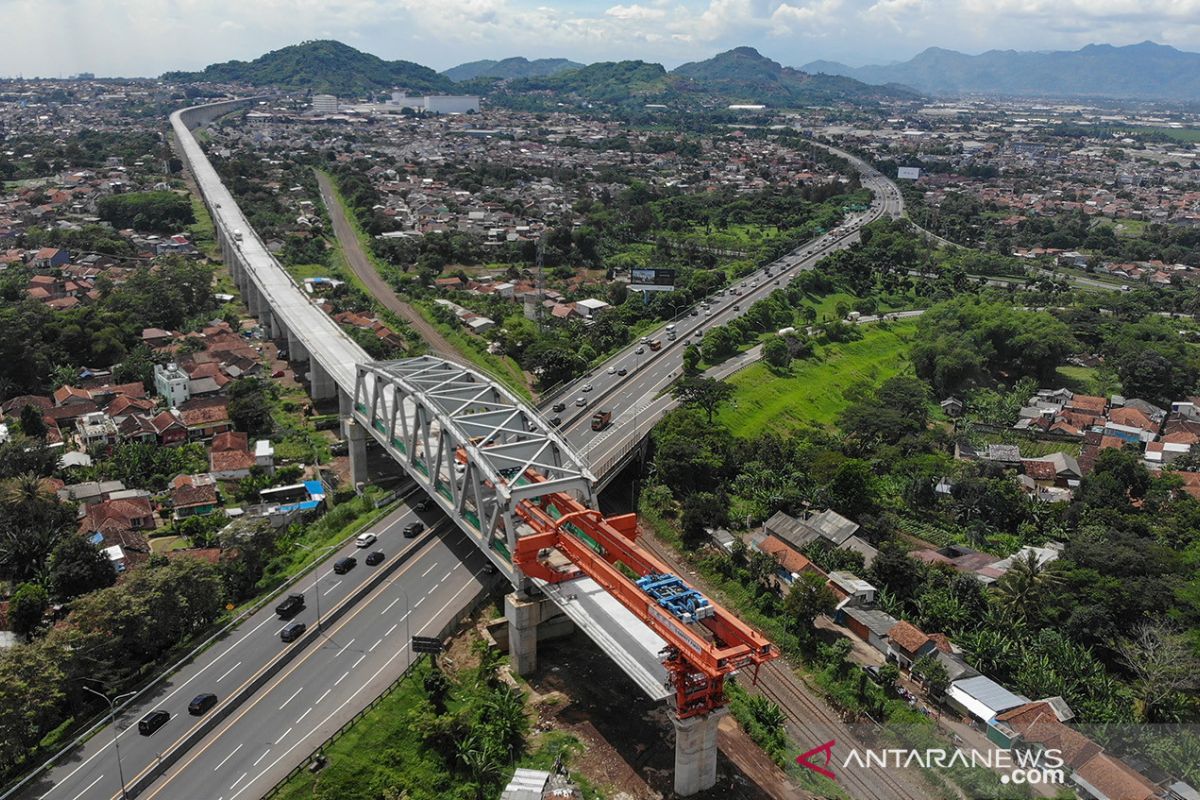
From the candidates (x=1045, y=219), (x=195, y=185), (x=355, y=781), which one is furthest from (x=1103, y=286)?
(x=195, y=185)

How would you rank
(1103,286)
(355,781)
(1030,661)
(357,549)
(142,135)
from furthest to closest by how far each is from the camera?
(142,135) < (1103,286) < (357,549) < (1030,661) < (355,781)

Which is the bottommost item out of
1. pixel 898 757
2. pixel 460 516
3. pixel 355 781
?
pixel 898 757

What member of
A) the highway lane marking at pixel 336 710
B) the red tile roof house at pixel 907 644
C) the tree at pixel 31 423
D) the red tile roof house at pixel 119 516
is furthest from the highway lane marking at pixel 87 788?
the tree at pixel 31 423

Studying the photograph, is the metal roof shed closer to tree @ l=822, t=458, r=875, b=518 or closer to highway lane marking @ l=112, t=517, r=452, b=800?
tree @ l=822, t=458, r=875, b=518

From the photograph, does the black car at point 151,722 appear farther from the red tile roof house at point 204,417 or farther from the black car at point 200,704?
the red tile roof house at point 204,417

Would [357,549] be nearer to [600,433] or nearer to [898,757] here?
[600,433]

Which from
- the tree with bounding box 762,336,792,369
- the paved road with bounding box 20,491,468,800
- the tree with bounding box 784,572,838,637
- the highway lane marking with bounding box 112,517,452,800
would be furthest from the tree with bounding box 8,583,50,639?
the tree with bounding box 762,336,792,369
